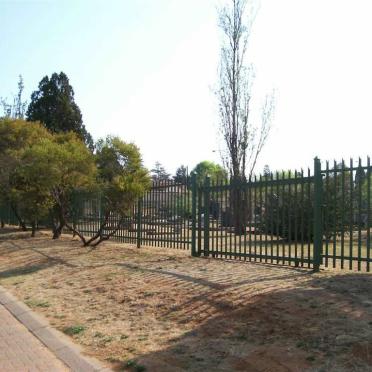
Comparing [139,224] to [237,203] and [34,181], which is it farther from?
[237,203]

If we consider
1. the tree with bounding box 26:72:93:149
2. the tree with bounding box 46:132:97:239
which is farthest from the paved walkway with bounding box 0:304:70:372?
the tree with bounding box 26:72:93:149

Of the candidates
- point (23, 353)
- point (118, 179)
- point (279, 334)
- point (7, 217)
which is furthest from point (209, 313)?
point (7, 217)

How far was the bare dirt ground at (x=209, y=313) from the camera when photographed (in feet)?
17.7

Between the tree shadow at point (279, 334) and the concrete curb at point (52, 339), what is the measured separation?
389 millimetres

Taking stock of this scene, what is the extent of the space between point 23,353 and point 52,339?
0.61 metres

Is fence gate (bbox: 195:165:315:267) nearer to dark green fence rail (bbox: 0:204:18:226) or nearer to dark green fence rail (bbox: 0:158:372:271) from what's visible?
dark green fence rail (bbox: 0:158:372:271)

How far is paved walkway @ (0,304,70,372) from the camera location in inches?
224

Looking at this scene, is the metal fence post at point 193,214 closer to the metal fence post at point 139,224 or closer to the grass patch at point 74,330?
the metal fence post at point 139,224

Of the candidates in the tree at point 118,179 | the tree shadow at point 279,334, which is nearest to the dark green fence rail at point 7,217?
the tree at point 118,179

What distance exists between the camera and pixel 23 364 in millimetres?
5797

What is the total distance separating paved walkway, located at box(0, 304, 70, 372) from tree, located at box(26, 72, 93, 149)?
107 feet

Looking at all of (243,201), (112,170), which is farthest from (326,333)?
(112,170)

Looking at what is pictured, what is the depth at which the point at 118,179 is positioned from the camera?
1598 centimetres

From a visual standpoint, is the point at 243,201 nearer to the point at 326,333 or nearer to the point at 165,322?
the point at 165,322
